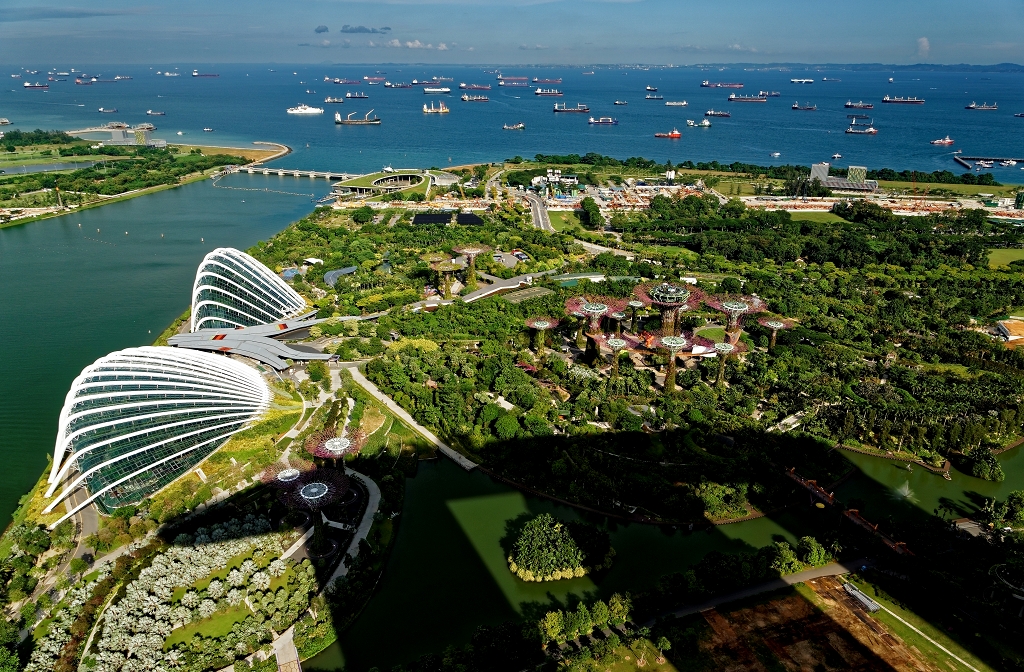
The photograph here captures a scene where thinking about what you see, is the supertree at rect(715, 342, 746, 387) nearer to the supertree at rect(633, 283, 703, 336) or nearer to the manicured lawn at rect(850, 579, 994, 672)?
the supertree at rect(633, 283, 703, 336)

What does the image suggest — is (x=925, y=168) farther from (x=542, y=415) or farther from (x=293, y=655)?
(x=293, y=655)

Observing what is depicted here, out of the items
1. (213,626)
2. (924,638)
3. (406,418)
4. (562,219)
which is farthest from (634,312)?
(213,626)

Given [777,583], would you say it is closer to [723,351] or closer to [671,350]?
[671,350]

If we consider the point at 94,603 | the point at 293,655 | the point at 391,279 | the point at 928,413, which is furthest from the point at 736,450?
the point at 391,279

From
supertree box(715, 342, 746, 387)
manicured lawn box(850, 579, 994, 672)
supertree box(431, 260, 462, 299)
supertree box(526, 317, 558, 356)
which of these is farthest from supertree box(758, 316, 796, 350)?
supertree box(431, 260, 462, 299)

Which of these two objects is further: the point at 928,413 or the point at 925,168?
the point at 925,168
